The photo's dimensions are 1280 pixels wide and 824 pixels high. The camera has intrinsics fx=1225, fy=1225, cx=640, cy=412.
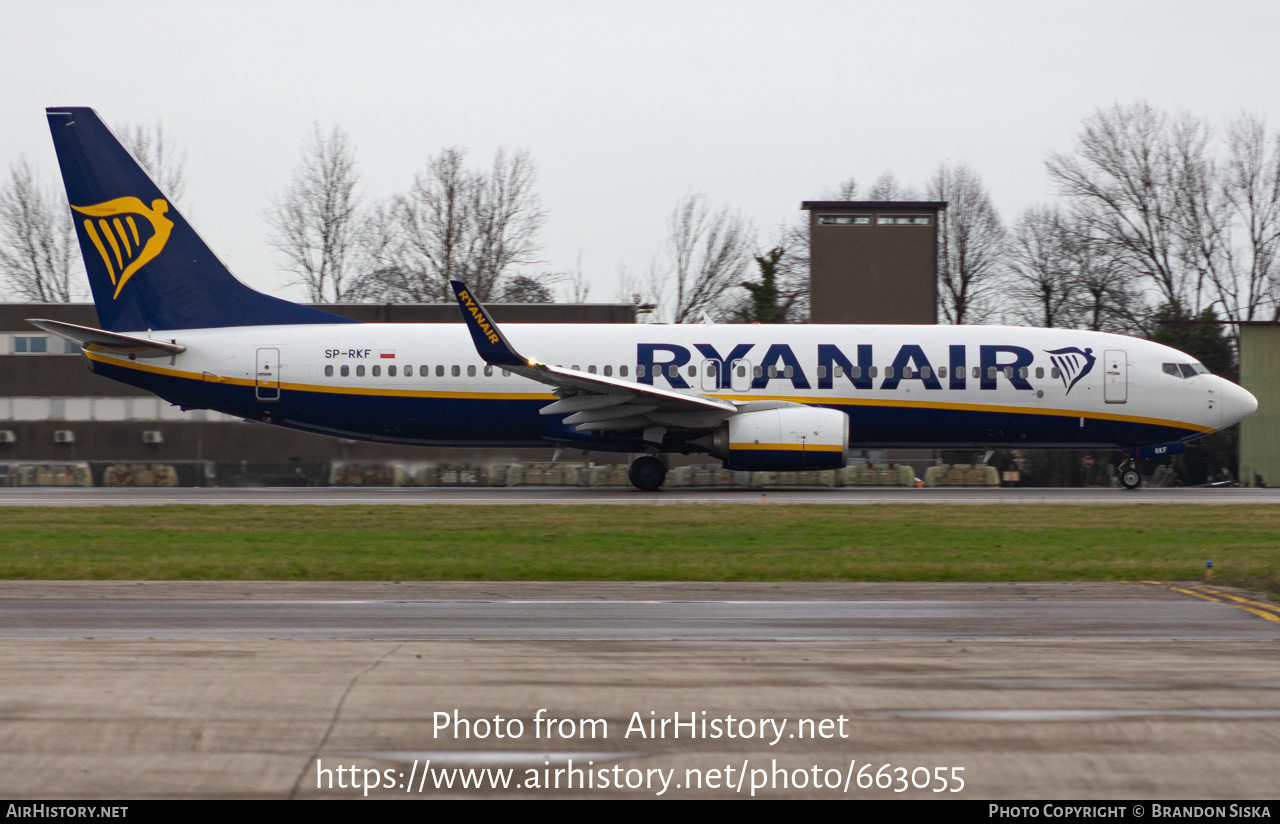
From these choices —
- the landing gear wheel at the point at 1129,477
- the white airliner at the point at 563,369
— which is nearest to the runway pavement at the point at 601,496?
the landing gear wheel at the point at 1129,477

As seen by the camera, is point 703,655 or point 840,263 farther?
point 840,263

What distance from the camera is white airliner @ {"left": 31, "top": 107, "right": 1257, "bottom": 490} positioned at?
2825cm

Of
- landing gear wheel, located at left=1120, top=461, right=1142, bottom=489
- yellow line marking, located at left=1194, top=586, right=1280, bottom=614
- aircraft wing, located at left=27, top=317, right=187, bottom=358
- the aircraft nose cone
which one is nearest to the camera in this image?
yellow line marking, located at left=1194, top=586, right=1280, bottom=614

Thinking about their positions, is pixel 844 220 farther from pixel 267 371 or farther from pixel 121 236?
pixel 121 236

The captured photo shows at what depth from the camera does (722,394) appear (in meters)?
28.3

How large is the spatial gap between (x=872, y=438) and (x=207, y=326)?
15.9m

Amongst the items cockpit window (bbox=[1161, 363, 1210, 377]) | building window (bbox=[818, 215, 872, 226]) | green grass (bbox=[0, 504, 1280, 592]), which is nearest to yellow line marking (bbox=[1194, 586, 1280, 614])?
green grass (bbox=[0, 504, 1280, 592])

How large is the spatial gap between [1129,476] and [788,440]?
9286mm

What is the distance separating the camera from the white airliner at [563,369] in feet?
92.7

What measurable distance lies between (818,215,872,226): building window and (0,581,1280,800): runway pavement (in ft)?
104

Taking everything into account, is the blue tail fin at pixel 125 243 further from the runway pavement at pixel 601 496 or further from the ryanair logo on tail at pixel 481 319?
the ryanair logo on tail at pixel 481 319

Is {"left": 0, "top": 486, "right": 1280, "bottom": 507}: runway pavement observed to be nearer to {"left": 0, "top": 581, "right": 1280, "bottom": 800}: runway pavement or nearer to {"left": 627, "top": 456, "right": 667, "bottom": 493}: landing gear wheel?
{"left": 627, "top": 456, "right": 667, "bottom": 493}: landing gear wheel

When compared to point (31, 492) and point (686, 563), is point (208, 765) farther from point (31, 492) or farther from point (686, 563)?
point (31, 492)
